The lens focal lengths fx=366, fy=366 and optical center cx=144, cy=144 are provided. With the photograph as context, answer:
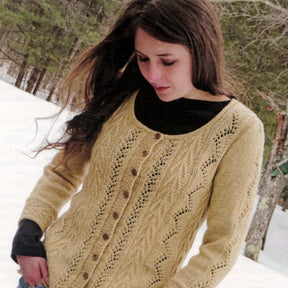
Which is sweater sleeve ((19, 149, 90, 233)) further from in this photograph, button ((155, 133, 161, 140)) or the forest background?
the forest background

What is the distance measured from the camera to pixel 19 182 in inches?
149

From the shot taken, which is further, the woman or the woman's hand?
the woman's hand

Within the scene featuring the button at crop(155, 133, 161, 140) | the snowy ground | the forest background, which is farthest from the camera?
the forest background

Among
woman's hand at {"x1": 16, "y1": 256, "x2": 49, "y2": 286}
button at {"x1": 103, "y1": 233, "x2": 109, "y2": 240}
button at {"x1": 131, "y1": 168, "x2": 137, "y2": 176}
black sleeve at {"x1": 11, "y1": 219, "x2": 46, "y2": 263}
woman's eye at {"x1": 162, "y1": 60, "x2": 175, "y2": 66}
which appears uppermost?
woman's eye at {"x1": 162, "y1": 60, "x2": 175, "y2": 66}

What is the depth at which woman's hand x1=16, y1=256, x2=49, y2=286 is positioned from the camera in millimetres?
1176

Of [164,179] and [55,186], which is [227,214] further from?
[55,186]

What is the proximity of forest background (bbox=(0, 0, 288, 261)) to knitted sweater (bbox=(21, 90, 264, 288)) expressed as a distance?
12.4ft

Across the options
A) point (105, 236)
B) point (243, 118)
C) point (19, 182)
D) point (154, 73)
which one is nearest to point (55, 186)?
point (105, 236)

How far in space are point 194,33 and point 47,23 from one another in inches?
420

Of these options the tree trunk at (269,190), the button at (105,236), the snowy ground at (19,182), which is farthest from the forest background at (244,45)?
the button at (105,236)

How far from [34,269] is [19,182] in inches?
109

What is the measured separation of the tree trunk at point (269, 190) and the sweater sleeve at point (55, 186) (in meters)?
4.21

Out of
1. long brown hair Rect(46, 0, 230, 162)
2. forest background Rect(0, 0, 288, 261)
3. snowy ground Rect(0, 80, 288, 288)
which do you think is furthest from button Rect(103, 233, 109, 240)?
forest background Rect(0, 0, 288, 261)

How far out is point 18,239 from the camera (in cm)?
121
